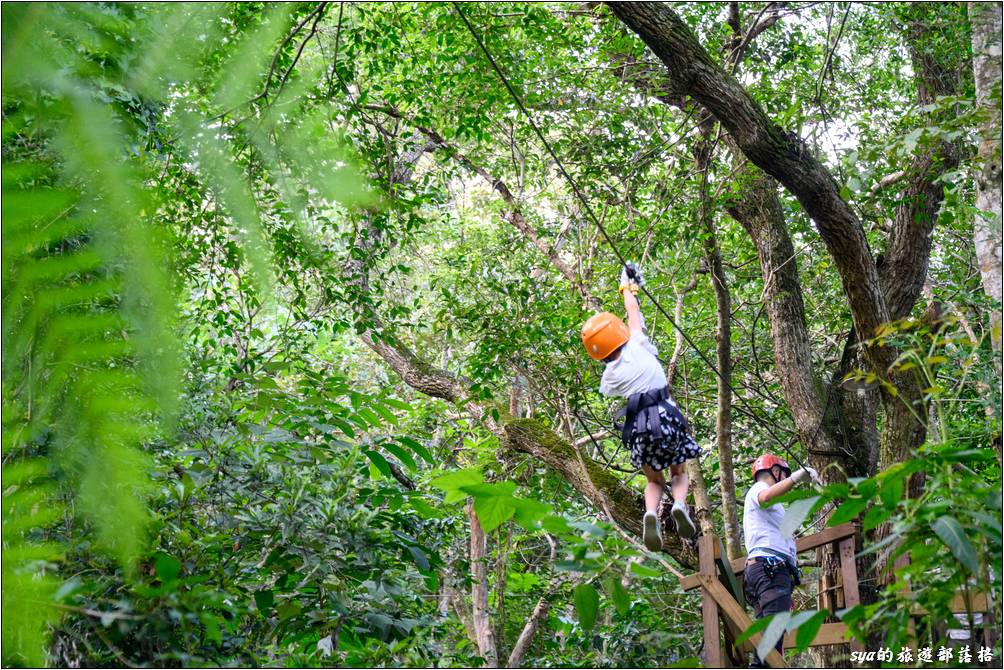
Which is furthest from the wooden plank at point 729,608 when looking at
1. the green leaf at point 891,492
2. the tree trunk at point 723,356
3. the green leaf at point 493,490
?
the tree trunk at point 723,356

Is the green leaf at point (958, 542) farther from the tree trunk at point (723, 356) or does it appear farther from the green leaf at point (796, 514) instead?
the tree trunk at point (723, 356)

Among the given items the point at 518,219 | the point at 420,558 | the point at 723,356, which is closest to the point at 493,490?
the point at 420,558

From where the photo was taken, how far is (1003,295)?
3.23 m

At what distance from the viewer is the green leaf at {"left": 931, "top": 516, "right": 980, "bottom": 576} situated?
48.3 inches

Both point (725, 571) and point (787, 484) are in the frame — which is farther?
point (787, 484)

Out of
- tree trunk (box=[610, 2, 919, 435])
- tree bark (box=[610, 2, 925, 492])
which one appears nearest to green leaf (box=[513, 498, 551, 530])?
tree bark (box=[610, 2, 925, 492])

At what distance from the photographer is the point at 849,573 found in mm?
3363

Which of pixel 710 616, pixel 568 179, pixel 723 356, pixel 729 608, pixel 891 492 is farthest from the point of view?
pixel 723 356

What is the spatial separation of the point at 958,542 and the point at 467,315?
4.06 meters

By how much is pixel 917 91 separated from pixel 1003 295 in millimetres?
2181

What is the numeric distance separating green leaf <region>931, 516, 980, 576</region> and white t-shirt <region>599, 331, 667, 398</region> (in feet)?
6.97

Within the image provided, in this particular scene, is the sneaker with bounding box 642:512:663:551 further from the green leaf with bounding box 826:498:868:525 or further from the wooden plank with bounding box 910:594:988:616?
the green leaf with bounding box 826:498:868:525

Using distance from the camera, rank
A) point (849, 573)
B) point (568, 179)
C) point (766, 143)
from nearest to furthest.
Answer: point (849, 573)
point (766, 143)
point (568, 179)

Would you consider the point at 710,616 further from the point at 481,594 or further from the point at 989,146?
the point at 481,594
